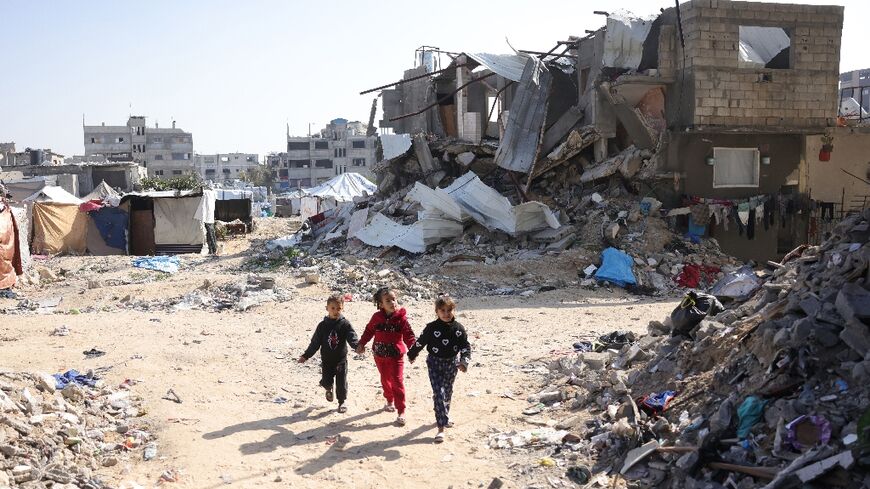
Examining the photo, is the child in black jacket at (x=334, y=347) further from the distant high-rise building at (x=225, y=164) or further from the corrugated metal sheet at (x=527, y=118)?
the distant high-rise building at (x=225, y=164)

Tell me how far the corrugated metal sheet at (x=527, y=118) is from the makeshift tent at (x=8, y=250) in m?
10.7

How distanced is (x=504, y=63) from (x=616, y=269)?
22.5ft

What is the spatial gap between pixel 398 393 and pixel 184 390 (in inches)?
87.5

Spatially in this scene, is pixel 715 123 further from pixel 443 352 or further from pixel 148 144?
pixel 148 144

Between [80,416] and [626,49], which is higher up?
[626,49]

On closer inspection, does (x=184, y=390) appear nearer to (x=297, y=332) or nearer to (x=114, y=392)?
(x=114, y=392)

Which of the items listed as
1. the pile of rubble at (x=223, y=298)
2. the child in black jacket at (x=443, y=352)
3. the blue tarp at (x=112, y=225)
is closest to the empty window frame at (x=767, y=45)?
the pile of rubble at (x=223, y=298)

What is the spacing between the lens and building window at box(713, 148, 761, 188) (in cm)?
1680

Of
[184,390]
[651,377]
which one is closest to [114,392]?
[184,390]

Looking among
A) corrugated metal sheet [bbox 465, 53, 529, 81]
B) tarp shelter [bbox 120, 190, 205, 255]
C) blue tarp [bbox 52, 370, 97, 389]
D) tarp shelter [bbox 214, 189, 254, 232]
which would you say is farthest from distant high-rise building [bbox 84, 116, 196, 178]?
blue tarp [bbox 52, 370, 97, 389]

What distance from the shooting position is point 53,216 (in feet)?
72.8

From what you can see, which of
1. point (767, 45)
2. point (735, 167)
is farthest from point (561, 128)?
point (767, 45)

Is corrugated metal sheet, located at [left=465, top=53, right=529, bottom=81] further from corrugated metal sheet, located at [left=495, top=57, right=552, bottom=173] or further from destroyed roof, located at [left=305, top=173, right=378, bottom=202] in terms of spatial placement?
destroyed roof, located at [left=305, top=173, right=378, bottom=202]

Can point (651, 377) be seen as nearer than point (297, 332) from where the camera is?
Yes
